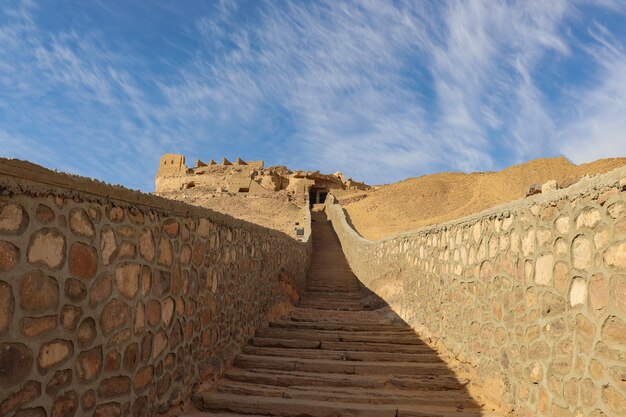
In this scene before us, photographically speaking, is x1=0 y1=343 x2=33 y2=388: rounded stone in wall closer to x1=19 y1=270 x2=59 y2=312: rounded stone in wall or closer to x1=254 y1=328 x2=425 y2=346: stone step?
x1=19 y1=270 x2=59 y2=312: rounded stone in wall

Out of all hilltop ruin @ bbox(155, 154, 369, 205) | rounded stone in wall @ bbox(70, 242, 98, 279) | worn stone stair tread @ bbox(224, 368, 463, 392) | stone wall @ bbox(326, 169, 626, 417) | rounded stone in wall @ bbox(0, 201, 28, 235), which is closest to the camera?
rounded stone in wall @ bbox(0, 201, 28, 235)

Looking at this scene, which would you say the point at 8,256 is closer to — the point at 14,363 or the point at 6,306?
the point at 6,306

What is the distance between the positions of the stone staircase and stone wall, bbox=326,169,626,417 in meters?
0.42

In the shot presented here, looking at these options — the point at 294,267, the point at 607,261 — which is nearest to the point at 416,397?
the point at 607,261

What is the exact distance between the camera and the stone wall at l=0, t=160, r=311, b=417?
2.05 m

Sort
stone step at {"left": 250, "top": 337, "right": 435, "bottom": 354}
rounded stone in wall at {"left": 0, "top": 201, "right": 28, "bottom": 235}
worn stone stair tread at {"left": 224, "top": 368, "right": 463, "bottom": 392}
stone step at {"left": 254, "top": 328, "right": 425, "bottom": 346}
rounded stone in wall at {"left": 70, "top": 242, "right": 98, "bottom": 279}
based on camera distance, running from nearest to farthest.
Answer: rounded stone in wall at {"left": 0, "top": 201, "right": 28, "bottom": 235}
rounded stone in wall at {"left": 70, "top": 242, "right": 98, "bottom": 279}
worn stone stair tread at {"left": 224, "top": 368, "right": 463, "bottom": 392}
stone step at {"left": 250, "top": 337, "right": 435, "bottom": 354}
stone step at {"left": 254, "top": 328, "right": 425, "bottom": 346}

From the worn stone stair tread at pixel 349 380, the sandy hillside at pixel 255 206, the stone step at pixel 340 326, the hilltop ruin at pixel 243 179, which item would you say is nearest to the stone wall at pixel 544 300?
the worn stone stair tread at pixel 349 380

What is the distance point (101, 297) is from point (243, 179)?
3511cm

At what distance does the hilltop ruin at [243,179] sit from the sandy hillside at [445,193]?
523 cm

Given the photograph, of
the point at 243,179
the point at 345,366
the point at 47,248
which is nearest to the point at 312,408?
the point at 345,366

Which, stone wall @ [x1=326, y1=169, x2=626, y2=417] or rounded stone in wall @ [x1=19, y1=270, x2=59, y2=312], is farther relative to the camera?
stone wall @ [x1=326, y1=169, x2=626, y2=417]

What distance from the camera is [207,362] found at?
4.34 meters

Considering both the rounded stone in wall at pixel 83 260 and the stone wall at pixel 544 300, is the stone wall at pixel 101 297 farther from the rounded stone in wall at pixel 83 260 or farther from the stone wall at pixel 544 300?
the stone wall at pixel 544 300

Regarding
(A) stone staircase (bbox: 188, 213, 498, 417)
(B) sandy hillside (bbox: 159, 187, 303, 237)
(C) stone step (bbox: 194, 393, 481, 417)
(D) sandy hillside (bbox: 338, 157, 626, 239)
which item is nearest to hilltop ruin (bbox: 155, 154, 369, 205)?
(B) sandy hillside (bbox: 159, 187, 303, 237)
